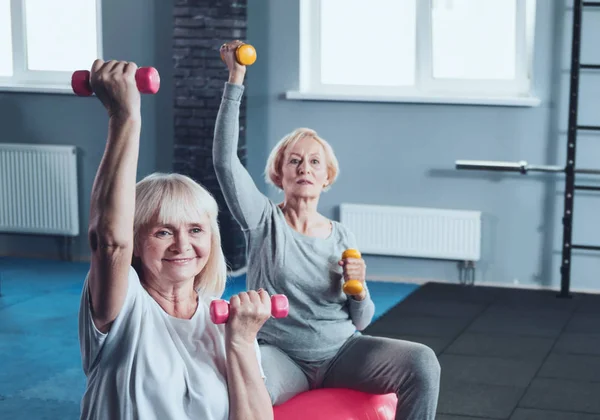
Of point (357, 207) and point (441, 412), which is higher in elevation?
point (357, 207)

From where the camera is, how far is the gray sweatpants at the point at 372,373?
250 centimetres

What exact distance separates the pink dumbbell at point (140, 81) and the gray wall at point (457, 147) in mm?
4326

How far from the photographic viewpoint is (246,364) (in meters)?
1.57

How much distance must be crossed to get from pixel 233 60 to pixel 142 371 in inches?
38.5

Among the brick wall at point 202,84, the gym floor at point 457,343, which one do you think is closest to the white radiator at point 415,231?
the gym floor at point 457,343

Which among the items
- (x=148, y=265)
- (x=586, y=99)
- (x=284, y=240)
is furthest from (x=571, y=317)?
(x=148, y=265)

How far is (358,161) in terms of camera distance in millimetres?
5738

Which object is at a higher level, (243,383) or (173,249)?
(173,249)

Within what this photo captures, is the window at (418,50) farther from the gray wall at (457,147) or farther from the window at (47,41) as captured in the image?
the window at (47,41)

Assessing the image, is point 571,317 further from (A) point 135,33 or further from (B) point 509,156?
(A) point 135,33

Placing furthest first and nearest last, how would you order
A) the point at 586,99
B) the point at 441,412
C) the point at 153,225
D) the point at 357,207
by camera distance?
1. the point at 357,207
2. the point at 586,99
3. the point at 441,412
4. the point at 153,225

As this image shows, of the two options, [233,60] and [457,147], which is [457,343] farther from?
[233,60]

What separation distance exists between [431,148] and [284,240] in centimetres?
310

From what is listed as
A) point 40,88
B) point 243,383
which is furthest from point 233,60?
point 40,88
